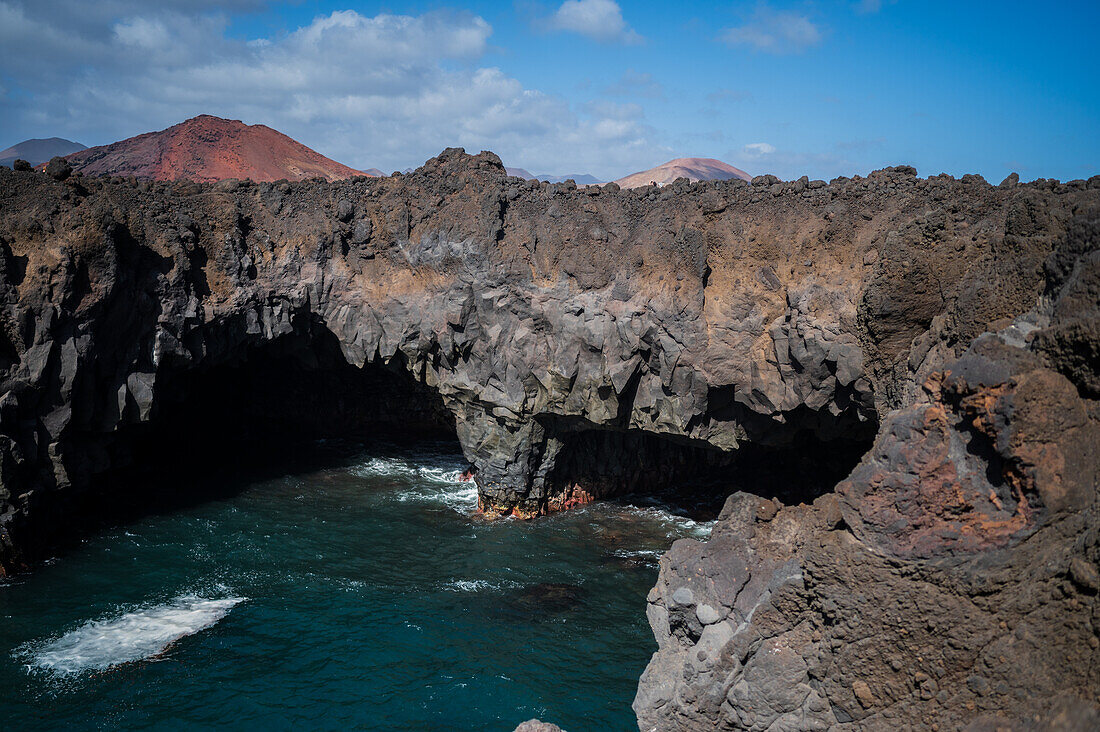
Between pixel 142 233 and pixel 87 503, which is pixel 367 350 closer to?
pixel 142 233

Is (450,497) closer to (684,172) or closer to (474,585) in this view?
(474,585)

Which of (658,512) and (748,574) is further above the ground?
(748,574)

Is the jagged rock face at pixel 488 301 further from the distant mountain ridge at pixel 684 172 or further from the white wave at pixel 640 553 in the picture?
the distant mountain ridge at pixel 684 172

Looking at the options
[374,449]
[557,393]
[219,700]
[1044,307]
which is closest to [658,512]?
[557,393]

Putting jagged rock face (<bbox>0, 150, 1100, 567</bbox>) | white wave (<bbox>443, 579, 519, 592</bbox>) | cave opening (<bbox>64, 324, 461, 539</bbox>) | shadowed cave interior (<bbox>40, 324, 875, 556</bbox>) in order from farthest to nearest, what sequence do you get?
cave opening (<bbox>64, 324, 461, 539</bbox>) → shadowed cave interior (<bbox>40, 324, 875, 556</bbox>) → white wave (<bbox>443, 579, 519, 592</bbox>) → jagged rock face (<bbox>0, 150, 1100, 567</bbox>)

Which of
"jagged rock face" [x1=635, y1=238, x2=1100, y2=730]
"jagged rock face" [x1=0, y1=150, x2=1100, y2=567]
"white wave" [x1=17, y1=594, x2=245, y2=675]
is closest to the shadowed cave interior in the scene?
"jagged rock face" [x1=0, y1=150, x2=1100, y2=567]

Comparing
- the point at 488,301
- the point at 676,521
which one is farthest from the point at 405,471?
the point at 676,521

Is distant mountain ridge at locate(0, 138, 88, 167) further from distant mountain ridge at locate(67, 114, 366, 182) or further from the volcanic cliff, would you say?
the volcanic cliff
